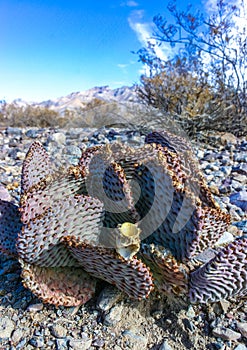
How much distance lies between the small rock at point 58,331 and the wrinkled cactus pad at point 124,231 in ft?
0.32

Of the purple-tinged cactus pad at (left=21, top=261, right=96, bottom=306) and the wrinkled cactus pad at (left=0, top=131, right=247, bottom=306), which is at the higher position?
the wrinkled cactus pad at (left=0, top=131, right=247, bottom=306)

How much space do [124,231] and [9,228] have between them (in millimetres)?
605

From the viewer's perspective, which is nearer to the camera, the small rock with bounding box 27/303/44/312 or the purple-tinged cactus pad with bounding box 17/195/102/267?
the purple-tinged cactus pad with bounding box 17/195/102/267

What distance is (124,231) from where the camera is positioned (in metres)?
1.19

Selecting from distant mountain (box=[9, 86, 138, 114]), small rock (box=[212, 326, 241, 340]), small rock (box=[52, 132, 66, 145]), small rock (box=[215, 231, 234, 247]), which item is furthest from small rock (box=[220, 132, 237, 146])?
small rock (box=[212, 326, 241, 340])

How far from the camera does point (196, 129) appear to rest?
5.55 meters

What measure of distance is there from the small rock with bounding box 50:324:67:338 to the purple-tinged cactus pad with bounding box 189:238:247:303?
1.72 ft

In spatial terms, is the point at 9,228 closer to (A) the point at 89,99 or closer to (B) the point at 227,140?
(B) the point at 227,140

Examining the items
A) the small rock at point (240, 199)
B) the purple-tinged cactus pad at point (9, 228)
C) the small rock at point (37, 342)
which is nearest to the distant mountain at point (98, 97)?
the small rock at point (240, 199)

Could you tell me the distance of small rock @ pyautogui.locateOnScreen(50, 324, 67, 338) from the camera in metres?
1.34

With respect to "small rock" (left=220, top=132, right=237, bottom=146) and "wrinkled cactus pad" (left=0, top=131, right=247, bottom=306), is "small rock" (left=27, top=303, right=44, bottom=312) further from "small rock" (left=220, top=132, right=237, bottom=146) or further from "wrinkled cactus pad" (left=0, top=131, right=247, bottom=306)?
"small rock" (left=220, top=132, right=237, bottom=146)

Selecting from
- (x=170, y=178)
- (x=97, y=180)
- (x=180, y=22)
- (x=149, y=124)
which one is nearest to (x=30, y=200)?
(x=97, y=180)

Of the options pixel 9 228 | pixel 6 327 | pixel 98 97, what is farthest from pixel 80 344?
pixel 98 97

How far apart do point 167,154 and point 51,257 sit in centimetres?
63
